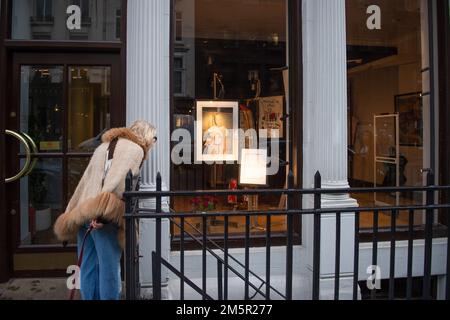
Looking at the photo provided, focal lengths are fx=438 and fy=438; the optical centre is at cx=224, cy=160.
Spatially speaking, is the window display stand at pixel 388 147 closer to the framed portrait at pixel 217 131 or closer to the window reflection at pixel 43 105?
the framed portrait at pixel 217 131

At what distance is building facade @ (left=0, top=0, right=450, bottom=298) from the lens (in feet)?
16.9

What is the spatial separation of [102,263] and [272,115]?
3.26m

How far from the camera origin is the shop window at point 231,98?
5883 millimetres

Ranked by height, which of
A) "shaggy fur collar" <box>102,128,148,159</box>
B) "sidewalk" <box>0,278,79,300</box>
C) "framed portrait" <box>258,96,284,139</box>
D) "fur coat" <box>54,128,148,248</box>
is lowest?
"sidewalk" <box>0,278,79,300</box>

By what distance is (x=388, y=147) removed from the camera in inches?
307

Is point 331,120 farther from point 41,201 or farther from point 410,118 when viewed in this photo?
point 41,201

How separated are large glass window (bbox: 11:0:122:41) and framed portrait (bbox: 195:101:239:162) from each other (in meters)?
1.56

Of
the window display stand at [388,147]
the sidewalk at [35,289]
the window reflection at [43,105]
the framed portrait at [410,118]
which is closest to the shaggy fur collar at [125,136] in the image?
the window reflection at [43,105]

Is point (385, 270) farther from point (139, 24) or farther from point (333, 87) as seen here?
point (139, 24)

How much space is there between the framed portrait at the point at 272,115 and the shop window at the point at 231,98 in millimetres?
14

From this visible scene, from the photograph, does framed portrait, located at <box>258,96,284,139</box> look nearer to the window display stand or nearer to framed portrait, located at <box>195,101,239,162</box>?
framed portrait, located at <box>195,101,239,162</box>

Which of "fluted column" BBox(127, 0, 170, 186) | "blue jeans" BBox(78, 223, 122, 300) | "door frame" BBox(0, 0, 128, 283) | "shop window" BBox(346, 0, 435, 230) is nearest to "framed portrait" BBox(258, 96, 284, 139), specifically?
"shop window" BBox(346, 0, 435, 230)
